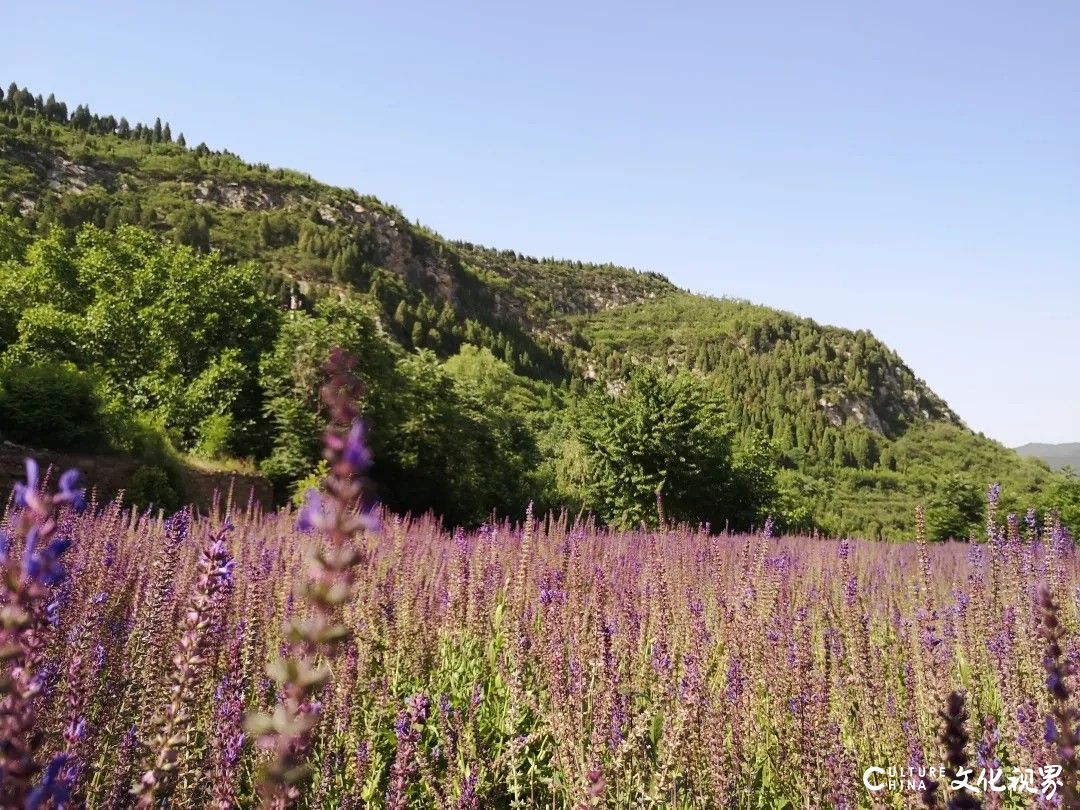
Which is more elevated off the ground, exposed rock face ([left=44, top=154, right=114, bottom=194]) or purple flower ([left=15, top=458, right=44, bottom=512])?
exposed rock face ([left=44, top=154, right=114, bottom=194])

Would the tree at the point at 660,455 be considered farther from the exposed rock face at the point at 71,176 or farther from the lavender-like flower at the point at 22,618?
the exposed rock face at the point at 71,176

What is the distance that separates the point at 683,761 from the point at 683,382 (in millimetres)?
17353

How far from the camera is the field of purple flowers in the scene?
1128 millimetres

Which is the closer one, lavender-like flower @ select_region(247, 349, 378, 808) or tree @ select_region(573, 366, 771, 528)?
lavender-like flower @ select_region(247, 349, 378, 808)

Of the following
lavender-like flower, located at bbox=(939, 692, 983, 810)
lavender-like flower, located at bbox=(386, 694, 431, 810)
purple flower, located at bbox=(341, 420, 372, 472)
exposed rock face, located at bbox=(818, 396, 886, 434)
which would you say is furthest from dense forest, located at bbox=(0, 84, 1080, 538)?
exposed rock face, located at bbox=(818, 396, 886, 434)

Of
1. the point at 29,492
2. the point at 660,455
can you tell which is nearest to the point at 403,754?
the point at 29,492

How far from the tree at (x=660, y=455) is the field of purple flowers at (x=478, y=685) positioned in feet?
42.5

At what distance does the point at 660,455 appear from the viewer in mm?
19234

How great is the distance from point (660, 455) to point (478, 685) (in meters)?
16.2

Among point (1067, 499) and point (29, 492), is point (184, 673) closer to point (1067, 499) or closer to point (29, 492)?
point (29, 492)

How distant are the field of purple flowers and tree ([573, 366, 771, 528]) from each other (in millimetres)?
12963

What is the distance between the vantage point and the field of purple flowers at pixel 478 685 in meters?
1.13

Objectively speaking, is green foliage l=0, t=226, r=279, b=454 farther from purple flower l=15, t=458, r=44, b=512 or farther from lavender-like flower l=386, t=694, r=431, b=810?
purple flower l=15, t=458, r=44, b=512

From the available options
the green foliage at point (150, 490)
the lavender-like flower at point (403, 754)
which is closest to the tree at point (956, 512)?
the green foliage at point (150, 490)
